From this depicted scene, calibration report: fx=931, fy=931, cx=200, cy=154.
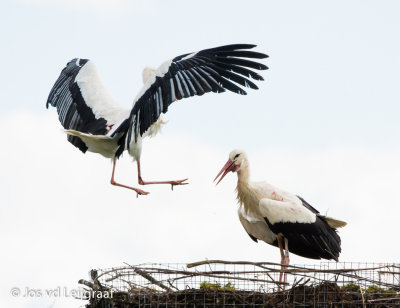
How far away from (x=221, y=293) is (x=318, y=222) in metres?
2.11

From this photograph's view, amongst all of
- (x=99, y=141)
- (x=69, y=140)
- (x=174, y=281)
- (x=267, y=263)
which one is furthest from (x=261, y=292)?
(x=69, y=140)

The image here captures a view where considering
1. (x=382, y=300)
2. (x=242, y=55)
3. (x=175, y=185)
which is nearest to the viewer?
(x=382, y=300)

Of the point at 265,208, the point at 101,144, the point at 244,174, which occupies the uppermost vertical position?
the point at 101,144

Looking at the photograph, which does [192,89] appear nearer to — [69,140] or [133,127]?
[133,127]

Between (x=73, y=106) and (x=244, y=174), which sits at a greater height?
(x=73, y=106)

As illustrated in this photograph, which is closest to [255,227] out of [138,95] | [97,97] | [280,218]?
[280,218]

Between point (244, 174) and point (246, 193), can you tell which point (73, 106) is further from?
point (246, 193)

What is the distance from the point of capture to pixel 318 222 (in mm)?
9180

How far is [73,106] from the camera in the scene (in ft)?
33.2

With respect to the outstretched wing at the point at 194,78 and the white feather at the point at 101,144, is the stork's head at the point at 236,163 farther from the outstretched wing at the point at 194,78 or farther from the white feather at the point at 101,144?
the outstretched wing at the point at 194,78

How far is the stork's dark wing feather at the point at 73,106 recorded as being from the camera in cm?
966

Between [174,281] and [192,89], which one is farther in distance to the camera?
[192,89]

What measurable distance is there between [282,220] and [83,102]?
2.57m

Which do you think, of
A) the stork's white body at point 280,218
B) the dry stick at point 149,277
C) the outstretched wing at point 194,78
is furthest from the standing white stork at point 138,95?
the dry stick at point 149,277
